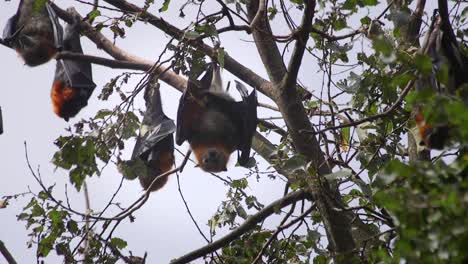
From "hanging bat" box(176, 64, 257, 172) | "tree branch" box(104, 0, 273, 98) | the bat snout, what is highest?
"hanging bat" box(176, 64, 257, 172)

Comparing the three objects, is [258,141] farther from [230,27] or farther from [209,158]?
[230,27]

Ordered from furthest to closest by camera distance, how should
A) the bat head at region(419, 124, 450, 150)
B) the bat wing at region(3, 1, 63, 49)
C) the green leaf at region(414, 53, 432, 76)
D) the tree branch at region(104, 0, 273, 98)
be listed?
the bat wing at region(3, 1, 63, 49) → the tree branch at region(104, 0, 273, 98) → the bat head at region(419, 124, 450, 150) → the green leaf at region(414, 53, 432, 76)

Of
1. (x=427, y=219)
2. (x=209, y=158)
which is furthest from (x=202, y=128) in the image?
(x=427, y=219)

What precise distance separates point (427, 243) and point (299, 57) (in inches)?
120

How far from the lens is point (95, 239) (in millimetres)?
5328

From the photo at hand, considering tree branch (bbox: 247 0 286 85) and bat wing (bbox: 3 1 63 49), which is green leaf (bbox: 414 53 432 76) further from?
bat wing (bbox: 3 1 63 49)

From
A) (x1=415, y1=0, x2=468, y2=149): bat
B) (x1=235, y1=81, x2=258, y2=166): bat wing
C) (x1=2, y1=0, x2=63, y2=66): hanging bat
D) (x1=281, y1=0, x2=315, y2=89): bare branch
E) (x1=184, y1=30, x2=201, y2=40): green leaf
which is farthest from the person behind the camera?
(x1=2, y1=0, x2=63, y2=66): hanging bat

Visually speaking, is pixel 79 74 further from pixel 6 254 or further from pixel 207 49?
pixel 6 254

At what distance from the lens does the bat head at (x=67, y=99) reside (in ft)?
31.1

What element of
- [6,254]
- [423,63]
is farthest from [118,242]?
[423,63]

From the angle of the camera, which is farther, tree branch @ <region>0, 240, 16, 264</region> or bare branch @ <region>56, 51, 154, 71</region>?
bare branch @ <region>56, 51, 154, 71</region>

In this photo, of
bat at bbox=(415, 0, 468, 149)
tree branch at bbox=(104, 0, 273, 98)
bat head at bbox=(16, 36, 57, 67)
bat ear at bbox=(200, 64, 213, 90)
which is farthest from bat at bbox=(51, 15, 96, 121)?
bat at bbox=(415, 0, 468, 149)

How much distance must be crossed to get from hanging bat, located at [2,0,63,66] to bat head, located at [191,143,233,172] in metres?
2.56

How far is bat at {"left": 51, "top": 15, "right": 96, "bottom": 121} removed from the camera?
9180 millimetres
